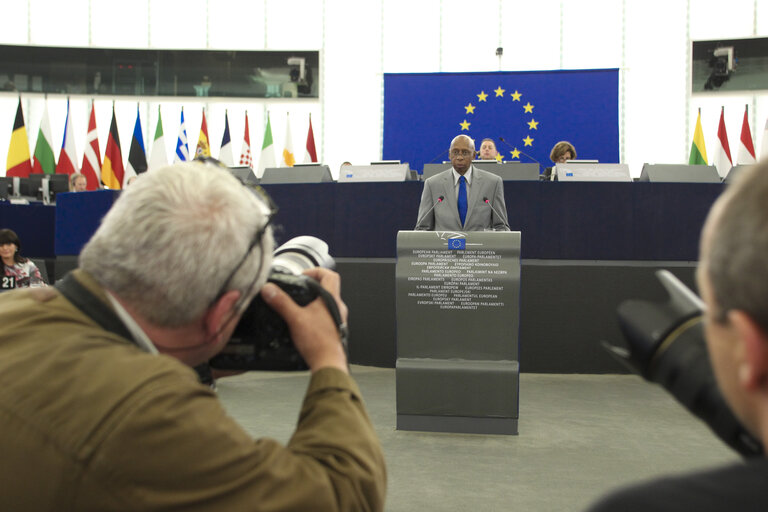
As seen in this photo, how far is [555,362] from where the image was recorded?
5934 millimetres

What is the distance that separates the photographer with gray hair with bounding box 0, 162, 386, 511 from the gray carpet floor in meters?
2.06

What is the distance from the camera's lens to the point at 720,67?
43.5ft

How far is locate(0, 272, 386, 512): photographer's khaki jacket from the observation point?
831 mm

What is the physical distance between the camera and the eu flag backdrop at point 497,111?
11344mm

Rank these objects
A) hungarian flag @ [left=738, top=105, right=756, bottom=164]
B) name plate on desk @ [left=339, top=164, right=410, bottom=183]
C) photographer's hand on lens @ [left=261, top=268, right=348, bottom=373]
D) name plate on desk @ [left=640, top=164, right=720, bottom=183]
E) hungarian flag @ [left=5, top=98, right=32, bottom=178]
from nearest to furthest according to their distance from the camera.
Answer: photographer's hand on lens @ [left=261, top=268, right=348, bottom=373]
name plate on desk @ [left=640, top=164, right=720, bottom=183]
name plate on desk @ [left=339, top=164, right=410, bottom=183]
hungarian flag @ [left=738, top=105, right=756, bottom=164]
hungarian flag @ [left=5, top=98, right=32, bottom=178]

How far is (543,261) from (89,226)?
4429 mm

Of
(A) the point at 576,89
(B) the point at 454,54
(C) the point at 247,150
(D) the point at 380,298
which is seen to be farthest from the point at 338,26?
(D) the point at 380,298

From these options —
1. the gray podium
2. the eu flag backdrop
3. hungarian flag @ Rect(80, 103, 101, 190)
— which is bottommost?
the gray podium

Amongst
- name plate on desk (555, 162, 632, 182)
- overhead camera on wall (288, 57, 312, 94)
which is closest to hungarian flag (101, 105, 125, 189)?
overhead camera on wall (288, 57, 312, 94)

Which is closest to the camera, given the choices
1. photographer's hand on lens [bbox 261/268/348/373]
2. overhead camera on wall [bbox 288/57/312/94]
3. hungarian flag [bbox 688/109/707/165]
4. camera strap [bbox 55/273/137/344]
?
camera strap [bbox 55/273/137/344]

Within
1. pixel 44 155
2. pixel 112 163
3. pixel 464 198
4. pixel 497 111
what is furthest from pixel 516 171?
pixel 44 155

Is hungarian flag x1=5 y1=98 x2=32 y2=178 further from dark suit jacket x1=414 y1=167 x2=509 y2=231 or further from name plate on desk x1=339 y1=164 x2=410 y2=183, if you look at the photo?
dark suit jacket x1=414 y1=167 x2=509 y2=231

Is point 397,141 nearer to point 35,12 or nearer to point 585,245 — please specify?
point 585,245

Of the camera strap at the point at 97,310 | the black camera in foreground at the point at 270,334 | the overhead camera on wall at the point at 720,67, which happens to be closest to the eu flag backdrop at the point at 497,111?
the overhead camera on wall at the point at 720,67
